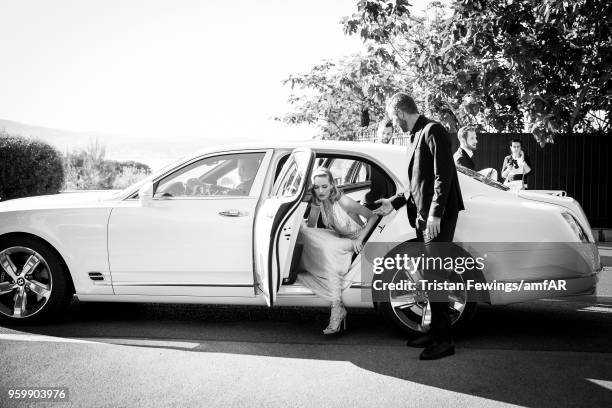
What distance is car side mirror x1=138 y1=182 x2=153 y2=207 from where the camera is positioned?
18.1 feet

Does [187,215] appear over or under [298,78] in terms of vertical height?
under

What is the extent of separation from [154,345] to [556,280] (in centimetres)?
314

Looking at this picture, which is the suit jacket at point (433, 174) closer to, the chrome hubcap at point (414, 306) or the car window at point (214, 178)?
the chrome hubcap at point (414, 306)

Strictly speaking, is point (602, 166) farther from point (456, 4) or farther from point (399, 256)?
point (399, 256)

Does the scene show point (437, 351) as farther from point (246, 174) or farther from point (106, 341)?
point (106, 341)

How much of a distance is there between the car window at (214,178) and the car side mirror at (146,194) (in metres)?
0.07

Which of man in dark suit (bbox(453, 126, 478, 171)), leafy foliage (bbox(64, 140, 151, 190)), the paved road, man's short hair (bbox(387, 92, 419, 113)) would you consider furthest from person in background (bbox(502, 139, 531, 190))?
leafy foliage (bbox(64, 140, 151, 190))

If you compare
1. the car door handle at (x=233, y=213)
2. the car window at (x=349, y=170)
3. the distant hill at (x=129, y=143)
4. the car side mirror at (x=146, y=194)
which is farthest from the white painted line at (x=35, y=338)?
the distant hill at (x=129, y=143)

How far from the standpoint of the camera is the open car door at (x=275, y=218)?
4.87 m

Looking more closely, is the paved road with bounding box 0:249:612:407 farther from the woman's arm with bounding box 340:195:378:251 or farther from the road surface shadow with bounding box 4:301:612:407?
the woman's arm with bounding box 340:195:378:251

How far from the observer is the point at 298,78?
83.4ft

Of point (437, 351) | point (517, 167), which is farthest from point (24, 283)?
point (517, 167)

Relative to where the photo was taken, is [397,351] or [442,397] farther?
[397,351]

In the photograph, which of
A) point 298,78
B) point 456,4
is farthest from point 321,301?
point 298,78
